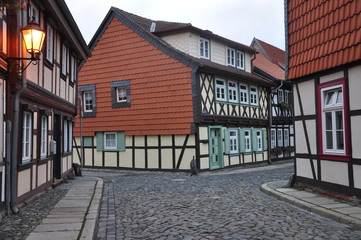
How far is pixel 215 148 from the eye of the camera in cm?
1834

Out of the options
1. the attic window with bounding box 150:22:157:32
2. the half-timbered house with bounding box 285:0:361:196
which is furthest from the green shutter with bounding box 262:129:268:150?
the half-timbered house with bounding box 285:0:361:196

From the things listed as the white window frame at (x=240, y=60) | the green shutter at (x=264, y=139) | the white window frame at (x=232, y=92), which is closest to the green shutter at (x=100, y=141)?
the white window frame at (x=232, y=92)

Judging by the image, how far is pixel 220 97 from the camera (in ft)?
61.3

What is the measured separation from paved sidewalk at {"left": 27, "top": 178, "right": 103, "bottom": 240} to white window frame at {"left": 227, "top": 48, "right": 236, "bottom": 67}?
13.5 meters

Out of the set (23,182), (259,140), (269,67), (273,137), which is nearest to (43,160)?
(23,182)

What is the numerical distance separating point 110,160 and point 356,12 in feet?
49.1

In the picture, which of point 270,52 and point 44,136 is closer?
point 44,136

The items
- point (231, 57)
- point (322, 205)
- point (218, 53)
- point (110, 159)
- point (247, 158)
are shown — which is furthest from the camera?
point (231, 57)

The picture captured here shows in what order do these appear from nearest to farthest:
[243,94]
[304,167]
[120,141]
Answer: [304,167]
[120,141]
[243,94]

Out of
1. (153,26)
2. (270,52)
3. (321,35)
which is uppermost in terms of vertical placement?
(270,52)

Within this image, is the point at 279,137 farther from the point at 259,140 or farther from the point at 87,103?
the point at 87,103

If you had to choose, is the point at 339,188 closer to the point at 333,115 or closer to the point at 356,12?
the point at 333,115

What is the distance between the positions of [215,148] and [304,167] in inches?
344

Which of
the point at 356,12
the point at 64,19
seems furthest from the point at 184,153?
the point at 356,12
